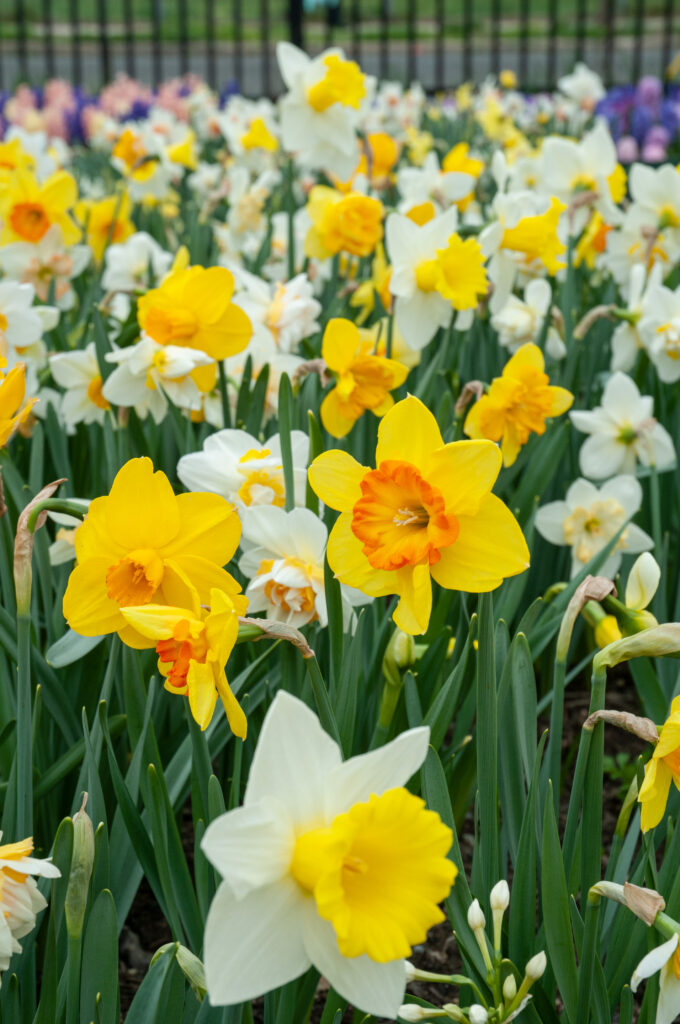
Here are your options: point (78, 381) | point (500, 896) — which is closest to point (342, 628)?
point (500, 896)

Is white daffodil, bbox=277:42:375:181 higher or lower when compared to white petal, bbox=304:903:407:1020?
higher

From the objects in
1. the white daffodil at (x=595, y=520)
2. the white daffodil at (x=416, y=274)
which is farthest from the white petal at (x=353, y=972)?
the white daffodil at (x=416, y=274)

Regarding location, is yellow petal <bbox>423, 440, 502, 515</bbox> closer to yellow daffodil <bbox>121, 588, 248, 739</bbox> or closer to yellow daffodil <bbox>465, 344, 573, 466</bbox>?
yellow daffodil <bbox>121, 588, 248, 739</bbox>

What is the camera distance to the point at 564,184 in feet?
8.13

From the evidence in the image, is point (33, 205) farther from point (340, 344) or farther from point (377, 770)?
point (377, 770)

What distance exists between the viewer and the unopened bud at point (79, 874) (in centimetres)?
77

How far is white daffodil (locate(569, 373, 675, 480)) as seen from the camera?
5.74ft

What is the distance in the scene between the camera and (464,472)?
0.81m

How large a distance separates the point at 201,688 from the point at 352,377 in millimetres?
684

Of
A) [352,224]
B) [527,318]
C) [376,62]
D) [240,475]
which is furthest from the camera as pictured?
[376,62]

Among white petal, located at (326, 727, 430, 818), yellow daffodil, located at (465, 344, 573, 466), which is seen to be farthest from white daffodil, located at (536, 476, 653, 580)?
white petal, located at (326, 727, 430, 818)

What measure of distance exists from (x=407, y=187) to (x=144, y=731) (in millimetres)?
1842

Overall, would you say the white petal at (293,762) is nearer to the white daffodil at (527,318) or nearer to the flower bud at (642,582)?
the flower bud at (642,582)

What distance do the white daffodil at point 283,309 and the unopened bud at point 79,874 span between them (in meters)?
1.17
